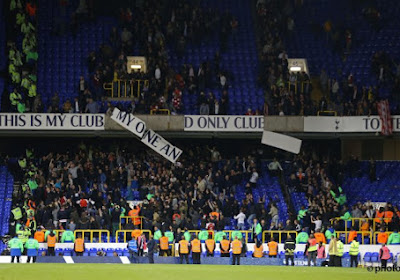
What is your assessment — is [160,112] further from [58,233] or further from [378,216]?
[378,216]

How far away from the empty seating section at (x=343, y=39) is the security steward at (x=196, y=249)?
45.2 feet

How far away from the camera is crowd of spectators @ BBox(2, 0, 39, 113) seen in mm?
41156

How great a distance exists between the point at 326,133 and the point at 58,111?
37.0ft

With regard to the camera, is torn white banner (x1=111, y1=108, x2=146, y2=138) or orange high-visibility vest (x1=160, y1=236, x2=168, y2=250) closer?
orange high-visibility vest (x1=160, y1=236, x2=168, y2=250)

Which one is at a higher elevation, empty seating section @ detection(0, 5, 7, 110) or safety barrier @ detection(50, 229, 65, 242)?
empty seating section @ detection(0, 5, 7, 110)

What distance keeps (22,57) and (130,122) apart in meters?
6.82

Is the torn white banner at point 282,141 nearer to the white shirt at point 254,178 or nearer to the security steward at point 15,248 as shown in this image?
the white shirt at point 254,178

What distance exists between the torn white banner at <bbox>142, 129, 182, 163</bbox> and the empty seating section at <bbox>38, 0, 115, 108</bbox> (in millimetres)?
4227

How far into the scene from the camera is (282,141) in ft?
136

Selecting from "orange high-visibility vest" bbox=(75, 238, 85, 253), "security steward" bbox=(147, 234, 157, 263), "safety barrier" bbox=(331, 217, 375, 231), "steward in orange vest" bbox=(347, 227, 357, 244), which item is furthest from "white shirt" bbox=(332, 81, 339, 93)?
"orange high-visibility vest" bbox=(75, 238, 85, 253)

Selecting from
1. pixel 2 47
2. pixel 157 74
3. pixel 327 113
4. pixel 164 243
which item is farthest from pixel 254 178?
pixel 2 47

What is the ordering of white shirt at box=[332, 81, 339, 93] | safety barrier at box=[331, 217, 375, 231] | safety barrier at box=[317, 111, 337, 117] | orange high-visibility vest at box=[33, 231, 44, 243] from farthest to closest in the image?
white shirt at box=[332, 81, 339, 93]
safety barrier at box=[317, 111, 337, 117]
safety barrier at box=[331, 217, 375, 231]
orange high-visibility vest at box=[33, 231, 44, 243]

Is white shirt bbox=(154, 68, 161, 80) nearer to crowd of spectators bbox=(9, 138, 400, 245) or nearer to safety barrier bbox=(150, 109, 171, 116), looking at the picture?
safety barrier bbox=(150, 109, 171, 116)

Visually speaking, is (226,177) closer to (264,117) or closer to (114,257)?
(264,117)
